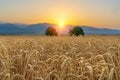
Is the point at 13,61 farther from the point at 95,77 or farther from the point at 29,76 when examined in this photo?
the point at 95,77

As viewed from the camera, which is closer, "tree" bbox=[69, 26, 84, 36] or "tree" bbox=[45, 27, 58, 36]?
"tree" bbox=[69, 26, 84, 36]

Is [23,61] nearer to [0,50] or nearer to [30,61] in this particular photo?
[30,61]

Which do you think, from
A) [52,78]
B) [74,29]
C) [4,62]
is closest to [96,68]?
[52,78]

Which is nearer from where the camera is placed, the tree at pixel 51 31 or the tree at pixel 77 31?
the tree at pixel 77 31

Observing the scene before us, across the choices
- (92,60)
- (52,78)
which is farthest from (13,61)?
(92,60)

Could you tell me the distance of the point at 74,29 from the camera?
87125mm

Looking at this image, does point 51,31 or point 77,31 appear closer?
point 77,31

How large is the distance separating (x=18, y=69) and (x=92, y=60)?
136 centimetres

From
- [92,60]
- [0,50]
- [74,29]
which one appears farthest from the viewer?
[74,29]

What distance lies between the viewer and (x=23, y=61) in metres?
5.28

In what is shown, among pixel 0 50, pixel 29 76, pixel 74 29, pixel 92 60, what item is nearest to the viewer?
pixel 29 76

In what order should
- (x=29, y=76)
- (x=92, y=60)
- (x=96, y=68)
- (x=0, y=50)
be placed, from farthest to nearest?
1. (x=0, y=50)
2. (x=92, y=60)
3. (x=29, y=76)
4. (x=96, y=68)

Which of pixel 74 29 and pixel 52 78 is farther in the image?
pixel 74 29

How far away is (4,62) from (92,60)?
62.0 inches
